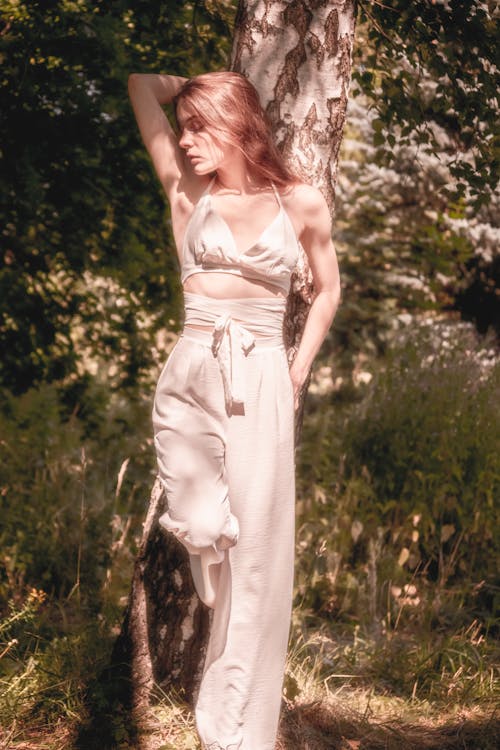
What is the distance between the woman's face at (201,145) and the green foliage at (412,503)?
208 centimetres

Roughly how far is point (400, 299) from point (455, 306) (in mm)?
576

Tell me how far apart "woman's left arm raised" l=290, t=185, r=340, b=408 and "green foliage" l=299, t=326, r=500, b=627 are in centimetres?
155

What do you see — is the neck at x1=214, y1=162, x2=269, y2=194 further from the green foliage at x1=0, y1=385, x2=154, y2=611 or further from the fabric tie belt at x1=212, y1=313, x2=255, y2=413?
the green foliage at x1=0, y1=385, x2=154, y2=611

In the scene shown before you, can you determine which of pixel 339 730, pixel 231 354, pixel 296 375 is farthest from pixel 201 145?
pixel 339 730

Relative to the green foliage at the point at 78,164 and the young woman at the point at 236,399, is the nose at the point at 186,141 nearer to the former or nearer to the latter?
the young woman at the point at 236,399

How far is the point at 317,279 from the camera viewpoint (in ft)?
8.88

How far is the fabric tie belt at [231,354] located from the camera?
2475 mm

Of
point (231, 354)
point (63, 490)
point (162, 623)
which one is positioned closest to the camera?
point (231, 354)

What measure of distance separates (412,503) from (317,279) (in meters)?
2.25

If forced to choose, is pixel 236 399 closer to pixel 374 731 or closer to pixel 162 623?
pixel 162 623

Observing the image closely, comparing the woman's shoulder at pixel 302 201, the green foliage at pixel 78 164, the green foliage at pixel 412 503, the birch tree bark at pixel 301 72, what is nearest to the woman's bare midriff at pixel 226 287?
the woman's shoulder at pixel 302 201

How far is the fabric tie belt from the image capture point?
2.47 meters

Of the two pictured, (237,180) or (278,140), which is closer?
(237,180)

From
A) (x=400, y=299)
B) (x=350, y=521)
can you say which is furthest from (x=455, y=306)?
(x=350, y=521)
